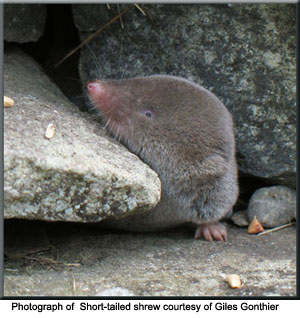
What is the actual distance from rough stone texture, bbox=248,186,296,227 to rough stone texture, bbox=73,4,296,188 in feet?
0.34

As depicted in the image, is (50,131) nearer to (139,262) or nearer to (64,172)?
(64,172)

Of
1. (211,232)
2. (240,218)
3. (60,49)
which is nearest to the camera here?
(211,232)

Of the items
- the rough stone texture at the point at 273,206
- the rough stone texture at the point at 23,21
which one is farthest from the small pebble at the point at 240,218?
the rough stone texture at the point at 23,21

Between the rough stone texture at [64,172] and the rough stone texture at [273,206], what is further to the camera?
the rough stone texture at [273,206]

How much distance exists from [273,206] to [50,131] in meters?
1.71

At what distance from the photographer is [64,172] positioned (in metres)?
2.13

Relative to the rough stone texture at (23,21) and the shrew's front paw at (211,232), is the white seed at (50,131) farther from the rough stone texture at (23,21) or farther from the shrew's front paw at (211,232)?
the shrew's front paw at (211,232)

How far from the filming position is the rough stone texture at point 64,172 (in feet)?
6.83

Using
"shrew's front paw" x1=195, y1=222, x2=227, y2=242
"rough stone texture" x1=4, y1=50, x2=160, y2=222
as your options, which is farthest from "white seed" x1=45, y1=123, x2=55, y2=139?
"shrew's front paw" x1=195, y1=222, x2=227, y2=242

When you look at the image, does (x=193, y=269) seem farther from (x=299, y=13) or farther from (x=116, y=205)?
(x=299, y=13)

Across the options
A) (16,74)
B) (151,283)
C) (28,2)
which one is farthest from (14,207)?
(28,2)

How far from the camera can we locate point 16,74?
306cm

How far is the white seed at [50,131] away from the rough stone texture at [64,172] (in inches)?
0.9

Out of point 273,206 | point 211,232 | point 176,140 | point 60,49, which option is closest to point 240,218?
point 273,206
